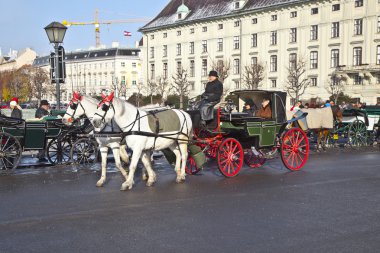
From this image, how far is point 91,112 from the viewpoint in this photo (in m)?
9.55

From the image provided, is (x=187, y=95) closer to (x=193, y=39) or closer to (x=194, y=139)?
(x=193, y=39)

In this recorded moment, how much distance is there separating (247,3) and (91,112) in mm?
64419

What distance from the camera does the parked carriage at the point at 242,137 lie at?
420 inches

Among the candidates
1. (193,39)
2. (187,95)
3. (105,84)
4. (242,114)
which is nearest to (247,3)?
(193,39)

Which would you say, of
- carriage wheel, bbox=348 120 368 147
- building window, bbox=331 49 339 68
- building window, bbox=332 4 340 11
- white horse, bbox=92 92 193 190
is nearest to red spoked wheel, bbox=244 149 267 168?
white horse, bbox=92 92 193 190

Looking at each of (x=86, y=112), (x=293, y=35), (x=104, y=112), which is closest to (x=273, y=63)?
(x=293, y=35)

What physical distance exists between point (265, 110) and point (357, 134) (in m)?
7.61

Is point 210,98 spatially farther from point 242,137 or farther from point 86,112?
point 86,112

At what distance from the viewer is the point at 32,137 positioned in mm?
11789

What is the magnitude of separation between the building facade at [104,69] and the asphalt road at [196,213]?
98135 mm

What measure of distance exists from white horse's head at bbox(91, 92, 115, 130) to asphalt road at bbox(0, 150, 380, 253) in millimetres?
1351

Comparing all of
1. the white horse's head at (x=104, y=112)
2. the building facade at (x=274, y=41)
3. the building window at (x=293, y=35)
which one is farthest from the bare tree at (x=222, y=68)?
the white horse's head at (x=104, y=112)

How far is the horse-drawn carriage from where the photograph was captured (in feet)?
37.1

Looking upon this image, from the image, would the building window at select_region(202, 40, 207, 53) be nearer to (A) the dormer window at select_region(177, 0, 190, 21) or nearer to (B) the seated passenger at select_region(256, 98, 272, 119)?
(A) the dormer window at select_region(177, 0, 190, 21)
